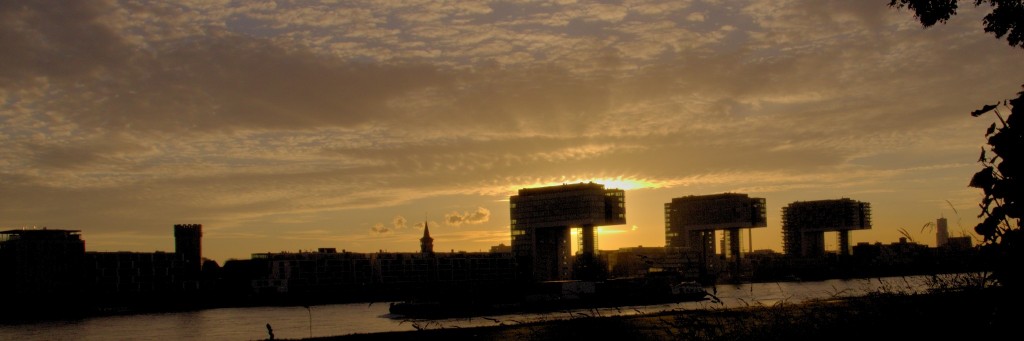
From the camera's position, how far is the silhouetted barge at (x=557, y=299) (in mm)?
91625

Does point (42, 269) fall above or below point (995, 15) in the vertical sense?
below

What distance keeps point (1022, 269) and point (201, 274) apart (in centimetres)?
17717

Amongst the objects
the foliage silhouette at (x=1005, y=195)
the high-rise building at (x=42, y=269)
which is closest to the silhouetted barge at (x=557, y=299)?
the high-rise building at (x=42, y=269)

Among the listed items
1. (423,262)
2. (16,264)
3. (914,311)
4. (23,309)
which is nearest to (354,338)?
(914,311)

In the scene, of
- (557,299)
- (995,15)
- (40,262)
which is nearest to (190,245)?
(40,262)

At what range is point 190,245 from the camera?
6969 inches

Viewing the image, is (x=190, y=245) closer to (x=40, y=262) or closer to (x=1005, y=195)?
(x=40, y=262)

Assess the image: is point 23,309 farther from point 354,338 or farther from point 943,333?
point 943,333

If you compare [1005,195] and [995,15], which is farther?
[995,15]

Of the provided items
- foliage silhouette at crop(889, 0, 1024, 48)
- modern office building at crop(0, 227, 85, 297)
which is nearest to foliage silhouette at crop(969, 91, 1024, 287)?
foliage silhouette at crop(889, 0, 1024, 48)

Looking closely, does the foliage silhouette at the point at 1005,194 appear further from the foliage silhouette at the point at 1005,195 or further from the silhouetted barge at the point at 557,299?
the silhouetted barge at the point at 557,299

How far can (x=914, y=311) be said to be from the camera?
12859 mm

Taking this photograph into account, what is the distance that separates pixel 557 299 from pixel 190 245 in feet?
325

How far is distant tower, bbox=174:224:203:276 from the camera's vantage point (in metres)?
173
